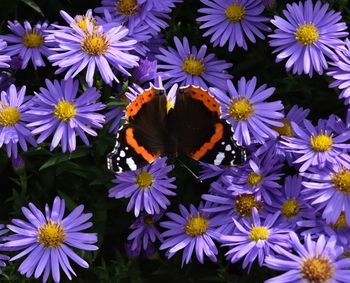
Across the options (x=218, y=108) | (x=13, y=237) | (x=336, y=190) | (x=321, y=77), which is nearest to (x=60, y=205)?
(x=13, y=237)

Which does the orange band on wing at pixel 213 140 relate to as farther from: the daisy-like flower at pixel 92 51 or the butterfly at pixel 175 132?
the daisy-like flower at pixel 92 51

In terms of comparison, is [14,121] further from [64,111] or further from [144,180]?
[144,180]

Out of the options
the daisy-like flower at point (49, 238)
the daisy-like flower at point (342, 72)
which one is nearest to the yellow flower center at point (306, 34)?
the daisy-like flower at point (342, 72)

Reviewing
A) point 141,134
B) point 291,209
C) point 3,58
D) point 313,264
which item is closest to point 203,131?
point 141,134

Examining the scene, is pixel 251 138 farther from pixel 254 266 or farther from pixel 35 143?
pixel 35 143

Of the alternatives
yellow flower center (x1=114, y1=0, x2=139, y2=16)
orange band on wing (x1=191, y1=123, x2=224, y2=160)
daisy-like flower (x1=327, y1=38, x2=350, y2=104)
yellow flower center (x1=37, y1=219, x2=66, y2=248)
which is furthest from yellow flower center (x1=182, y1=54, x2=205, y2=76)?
yellow flower center (x1=37, y1=219, x2=66, y2=248)

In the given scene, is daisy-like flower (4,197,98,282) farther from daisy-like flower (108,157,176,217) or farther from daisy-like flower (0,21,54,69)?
daisy-like flower (0,21,54,69)
